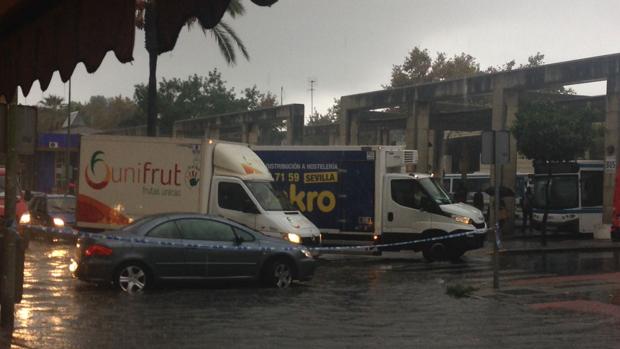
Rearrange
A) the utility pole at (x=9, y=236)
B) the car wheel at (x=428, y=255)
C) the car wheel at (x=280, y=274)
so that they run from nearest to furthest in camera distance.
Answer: the utility pole at (x=9, y=236) < the car wheel at (x=280, y=274) < the car wheel at (x=428, y=255)

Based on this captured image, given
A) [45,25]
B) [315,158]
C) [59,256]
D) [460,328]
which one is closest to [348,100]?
[315,158]

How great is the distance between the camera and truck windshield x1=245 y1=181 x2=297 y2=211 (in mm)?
18891

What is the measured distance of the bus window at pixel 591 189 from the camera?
2978 cm

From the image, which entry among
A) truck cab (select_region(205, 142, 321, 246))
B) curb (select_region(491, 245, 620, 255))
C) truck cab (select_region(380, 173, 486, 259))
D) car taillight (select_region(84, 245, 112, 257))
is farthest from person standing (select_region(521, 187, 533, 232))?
car taillight (select_region(84, 245, 112, 257))

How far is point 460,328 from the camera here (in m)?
10.8

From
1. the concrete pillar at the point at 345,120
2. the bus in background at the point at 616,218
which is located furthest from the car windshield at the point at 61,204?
the bus in background at the point at 616,218

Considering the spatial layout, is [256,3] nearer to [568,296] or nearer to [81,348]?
[81,348]

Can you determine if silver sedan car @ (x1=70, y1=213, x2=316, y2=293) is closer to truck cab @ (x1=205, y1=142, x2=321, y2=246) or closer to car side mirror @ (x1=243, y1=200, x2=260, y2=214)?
truck cab @ (x1=205, y1=142, x2=321, y2=246)

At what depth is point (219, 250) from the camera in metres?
14.0

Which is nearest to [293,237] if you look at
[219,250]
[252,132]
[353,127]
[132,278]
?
[219,250]

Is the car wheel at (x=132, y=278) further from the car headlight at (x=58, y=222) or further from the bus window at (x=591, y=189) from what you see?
the bus window at (x=591, y=189)

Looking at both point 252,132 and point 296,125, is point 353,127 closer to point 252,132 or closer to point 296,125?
point 296,125

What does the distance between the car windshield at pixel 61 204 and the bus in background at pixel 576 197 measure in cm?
1649

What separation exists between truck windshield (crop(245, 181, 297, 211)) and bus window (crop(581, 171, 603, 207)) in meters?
14.7
